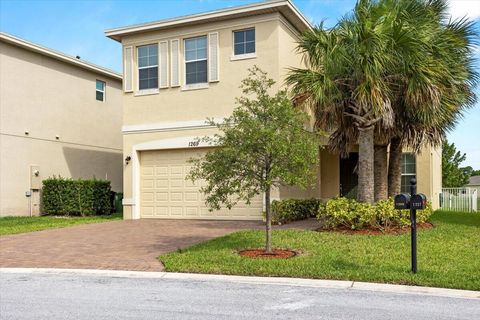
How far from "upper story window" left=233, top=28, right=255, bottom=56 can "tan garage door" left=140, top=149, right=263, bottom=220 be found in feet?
12.3

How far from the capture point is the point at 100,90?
25.1 meters

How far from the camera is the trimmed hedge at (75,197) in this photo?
803 inches

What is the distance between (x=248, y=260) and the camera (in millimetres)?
8914

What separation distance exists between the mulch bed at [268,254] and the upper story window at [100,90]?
1725 cm

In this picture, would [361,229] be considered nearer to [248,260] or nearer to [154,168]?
[248,260]

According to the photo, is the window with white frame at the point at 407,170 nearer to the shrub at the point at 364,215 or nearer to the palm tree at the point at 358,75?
the palm tree at the point at 358,75

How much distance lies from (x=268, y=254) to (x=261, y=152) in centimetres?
203

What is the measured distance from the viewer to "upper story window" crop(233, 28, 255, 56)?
55.6 ft

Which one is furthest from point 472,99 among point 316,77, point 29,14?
point 29,14

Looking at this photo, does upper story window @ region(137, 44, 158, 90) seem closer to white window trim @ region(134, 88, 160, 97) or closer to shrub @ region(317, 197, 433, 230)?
white window trim @ region(134, 88, 160, 97)

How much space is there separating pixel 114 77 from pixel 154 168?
29.5 ft

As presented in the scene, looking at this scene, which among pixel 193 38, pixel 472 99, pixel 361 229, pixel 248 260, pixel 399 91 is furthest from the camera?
pixel 193 38

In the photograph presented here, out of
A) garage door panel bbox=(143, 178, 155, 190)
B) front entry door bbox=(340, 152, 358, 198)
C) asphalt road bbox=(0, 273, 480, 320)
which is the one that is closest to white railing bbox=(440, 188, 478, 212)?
front entry door bbox=(340, 152, 358, 198)

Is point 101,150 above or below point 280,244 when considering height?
above
